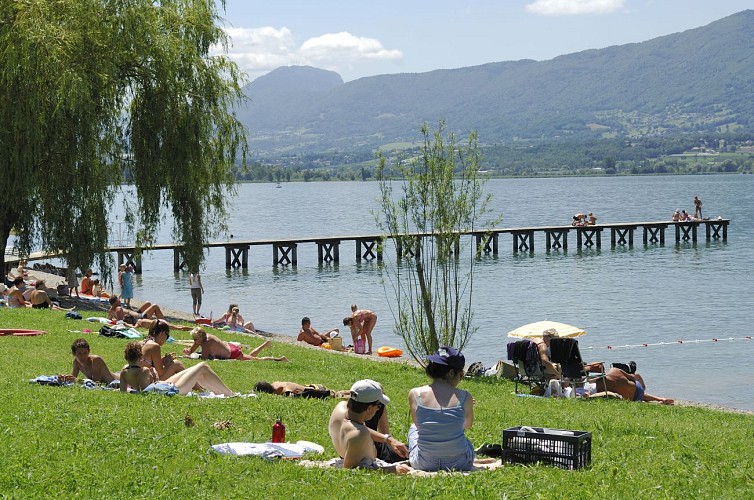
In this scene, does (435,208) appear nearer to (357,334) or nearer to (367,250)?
(357,334)

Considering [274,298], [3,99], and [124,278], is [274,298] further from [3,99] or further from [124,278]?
[3,99]

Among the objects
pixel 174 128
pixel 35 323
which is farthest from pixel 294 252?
pixel 35 323

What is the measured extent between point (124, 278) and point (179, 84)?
23.1 ft

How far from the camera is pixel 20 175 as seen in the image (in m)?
22.6

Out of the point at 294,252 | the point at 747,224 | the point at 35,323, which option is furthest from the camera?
the point at 747,224

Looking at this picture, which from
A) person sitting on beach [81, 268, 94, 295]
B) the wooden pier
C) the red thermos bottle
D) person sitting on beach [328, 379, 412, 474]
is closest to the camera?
person sitting on beach [328, 379, 412, 474]

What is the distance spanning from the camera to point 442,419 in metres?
7.49

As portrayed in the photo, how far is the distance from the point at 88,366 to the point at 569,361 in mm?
7529

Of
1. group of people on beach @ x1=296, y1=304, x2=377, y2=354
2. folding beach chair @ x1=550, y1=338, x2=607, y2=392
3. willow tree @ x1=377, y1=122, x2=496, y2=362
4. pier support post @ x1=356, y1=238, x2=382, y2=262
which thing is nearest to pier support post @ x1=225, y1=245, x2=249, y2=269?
pier support post @ x1=356, y1=238, x2=382, y2=262

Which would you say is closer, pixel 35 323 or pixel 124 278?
pixel 35 323

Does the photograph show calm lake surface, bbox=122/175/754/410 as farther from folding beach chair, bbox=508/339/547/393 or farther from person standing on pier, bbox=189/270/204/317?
folding beach chair, bbox=508/339/547/393

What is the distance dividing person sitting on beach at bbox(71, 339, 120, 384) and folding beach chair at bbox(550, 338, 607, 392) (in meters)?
7.15

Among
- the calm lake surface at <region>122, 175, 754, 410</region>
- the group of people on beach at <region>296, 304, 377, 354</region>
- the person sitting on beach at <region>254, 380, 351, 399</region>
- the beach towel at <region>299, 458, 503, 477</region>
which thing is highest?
the beach towel at <region>299, 458, 503, 477</region>

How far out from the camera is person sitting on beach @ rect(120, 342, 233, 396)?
10.8 metres
